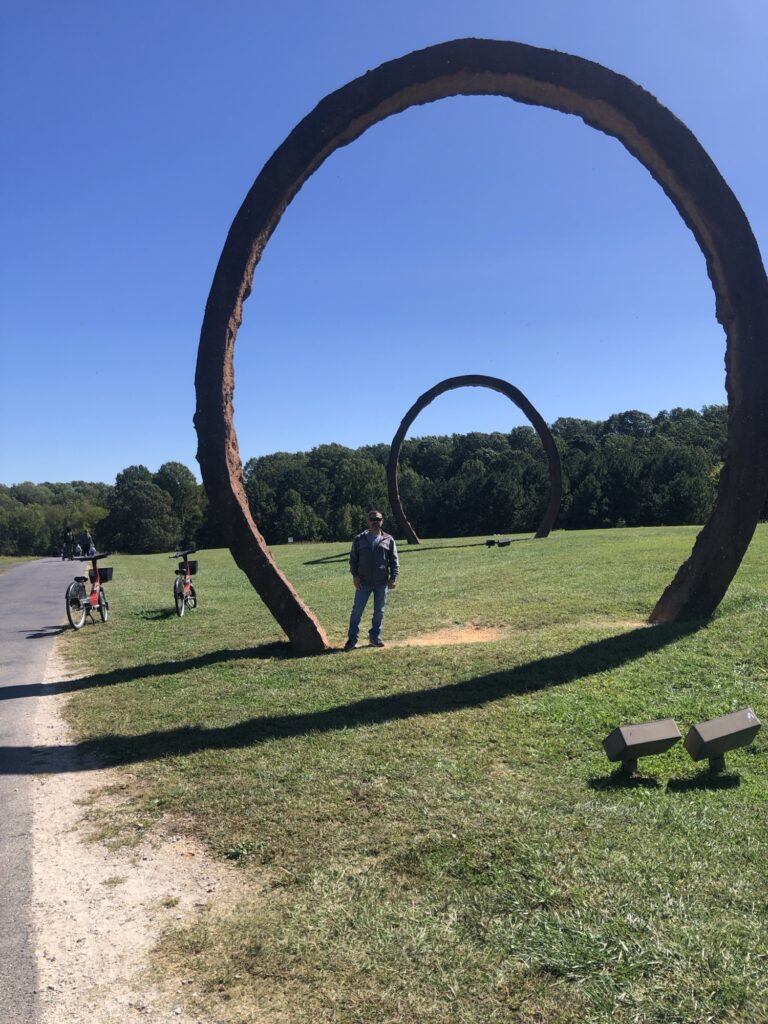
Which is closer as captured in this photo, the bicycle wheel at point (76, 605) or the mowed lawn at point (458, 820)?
the mowed lawn at point (458, 820)

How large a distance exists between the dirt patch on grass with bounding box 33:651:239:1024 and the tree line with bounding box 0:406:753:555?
2963 centimetres

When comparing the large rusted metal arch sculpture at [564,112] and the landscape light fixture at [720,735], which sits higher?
the large rusted metal arch sculpture at [564,112]

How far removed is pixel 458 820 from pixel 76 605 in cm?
1030

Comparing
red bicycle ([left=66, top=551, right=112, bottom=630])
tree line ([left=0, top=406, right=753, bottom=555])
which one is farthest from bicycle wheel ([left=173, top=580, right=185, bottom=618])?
tree line ([left=0, top=406, right=753, bottom=555])

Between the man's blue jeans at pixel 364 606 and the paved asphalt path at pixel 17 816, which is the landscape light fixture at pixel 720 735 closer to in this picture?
the paved asphalt path at pixel 17 816

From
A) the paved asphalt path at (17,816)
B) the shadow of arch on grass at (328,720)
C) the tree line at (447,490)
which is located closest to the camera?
the paved asphalt path at (17,816)

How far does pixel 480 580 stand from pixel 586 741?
33.5 ft

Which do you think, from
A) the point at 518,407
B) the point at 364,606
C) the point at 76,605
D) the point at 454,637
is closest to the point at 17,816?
the point at 364,606

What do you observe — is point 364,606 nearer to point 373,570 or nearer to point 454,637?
point 373,570

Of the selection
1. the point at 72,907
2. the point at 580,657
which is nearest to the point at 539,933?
the point at 72,907

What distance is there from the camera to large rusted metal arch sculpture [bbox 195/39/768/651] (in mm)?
8742

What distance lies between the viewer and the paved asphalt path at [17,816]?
2.75m

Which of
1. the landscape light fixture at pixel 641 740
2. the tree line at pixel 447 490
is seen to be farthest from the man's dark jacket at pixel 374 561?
the tree line at pixel 447 490

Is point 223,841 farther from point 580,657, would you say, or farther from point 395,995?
point 580,657
